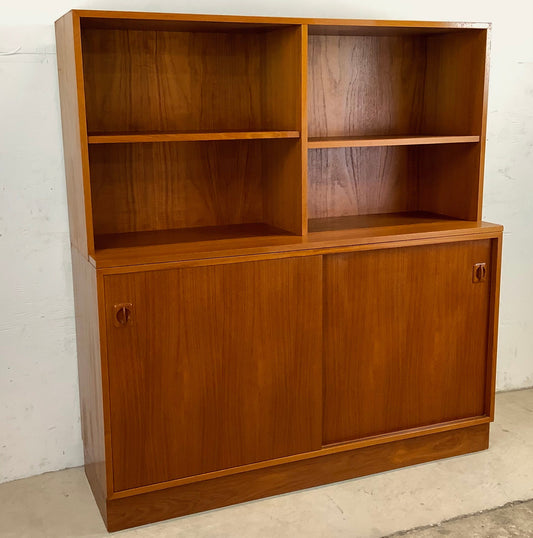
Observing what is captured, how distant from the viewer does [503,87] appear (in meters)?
3.44

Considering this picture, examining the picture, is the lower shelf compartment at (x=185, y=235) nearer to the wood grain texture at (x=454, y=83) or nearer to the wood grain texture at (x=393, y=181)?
the wood grain texture at (x=393, y=181)

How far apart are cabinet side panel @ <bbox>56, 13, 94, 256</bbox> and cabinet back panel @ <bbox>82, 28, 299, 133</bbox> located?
12cm

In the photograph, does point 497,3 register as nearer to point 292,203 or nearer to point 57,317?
point 292,203

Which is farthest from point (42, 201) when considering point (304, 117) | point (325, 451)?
point (325, 451)

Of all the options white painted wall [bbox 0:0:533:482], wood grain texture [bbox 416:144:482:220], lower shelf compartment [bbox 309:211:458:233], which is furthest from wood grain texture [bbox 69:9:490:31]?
lower shelf compartment [bbox 309:211:458:233]

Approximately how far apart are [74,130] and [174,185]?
527mm

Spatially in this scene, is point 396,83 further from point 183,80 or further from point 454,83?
point 183,80

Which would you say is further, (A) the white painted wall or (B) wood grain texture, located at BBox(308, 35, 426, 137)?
(B) wood grain texture, located at BBox(308, 35, 426, 137)

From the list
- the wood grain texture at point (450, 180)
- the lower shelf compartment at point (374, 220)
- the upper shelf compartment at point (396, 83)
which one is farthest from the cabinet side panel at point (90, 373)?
the wood grain texture at point (450, 180)

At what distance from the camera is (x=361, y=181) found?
3.20m

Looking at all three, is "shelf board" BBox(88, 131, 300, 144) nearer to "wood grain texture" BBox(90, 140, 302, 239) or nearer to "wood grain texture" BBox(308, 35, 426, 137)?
"wood grain texture" BBox(90, 140, 302, 239)

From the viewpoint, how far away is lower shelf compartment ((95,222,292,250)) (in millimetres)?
2660

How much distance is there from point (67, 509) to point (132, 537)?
0.33 meters

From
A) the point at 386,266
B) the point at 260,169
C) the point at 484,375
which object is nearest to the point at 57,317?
the point at 260,169
